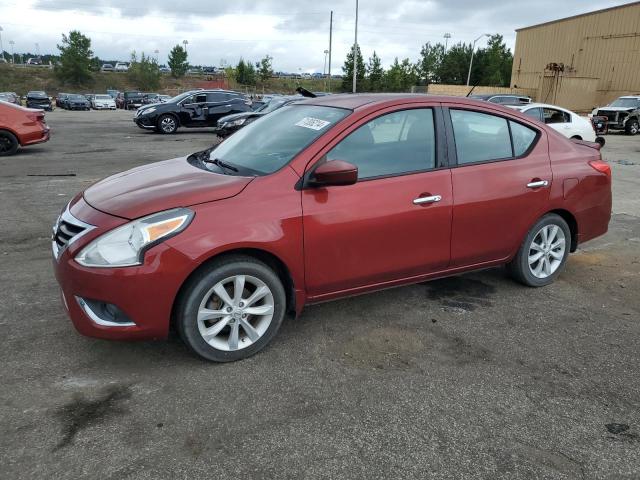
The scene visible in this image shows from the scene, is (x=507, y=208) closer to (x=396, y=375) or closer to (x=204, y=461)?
(x=396, y=375)

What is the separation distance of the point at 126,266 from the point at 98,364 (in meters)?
0.77

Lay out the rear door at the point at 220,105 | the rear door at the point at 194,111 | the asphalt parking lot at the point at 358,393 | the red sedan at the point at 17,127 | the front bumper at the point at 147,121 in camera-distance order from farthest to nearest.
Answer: the rear door at the point at 220,105
the rear door at the point at 194,111
the front bumper at the point at 147,121
the red sedan at the point at 17,127
the asphalt parking lot at the point at 358,393

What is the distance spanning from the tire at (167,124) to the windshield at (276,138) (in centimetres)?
1683

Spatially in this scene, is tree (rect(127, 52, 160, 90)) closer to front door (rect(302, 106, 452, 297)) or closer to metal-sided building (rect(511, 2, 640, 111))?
metal-sided building (rect(511, 2, 640, 111))

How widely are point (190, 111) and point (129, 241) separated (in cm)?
1866

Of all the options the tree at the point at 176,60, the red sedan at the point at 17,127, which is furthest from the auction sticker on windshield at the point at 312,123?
the tree at the point at 176,60

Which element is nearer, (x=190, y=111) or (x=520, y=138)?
(x=520, y=138)

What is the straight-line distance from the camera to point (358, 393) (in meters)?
2.98

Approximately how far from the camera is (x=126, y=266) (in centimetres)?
292

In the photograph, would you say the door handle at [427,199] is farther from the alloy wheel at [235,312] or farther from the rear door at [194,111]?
the rear door at [194,111]

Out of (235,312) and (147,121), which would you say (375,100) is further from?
(147,121)

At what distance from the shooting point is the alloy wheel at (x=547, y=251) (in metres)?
4.54

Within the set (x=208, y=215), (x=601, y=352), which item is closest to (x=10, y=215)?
(x=208, y=215)

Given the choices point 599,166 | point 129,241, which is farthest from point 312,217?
point 599,166
